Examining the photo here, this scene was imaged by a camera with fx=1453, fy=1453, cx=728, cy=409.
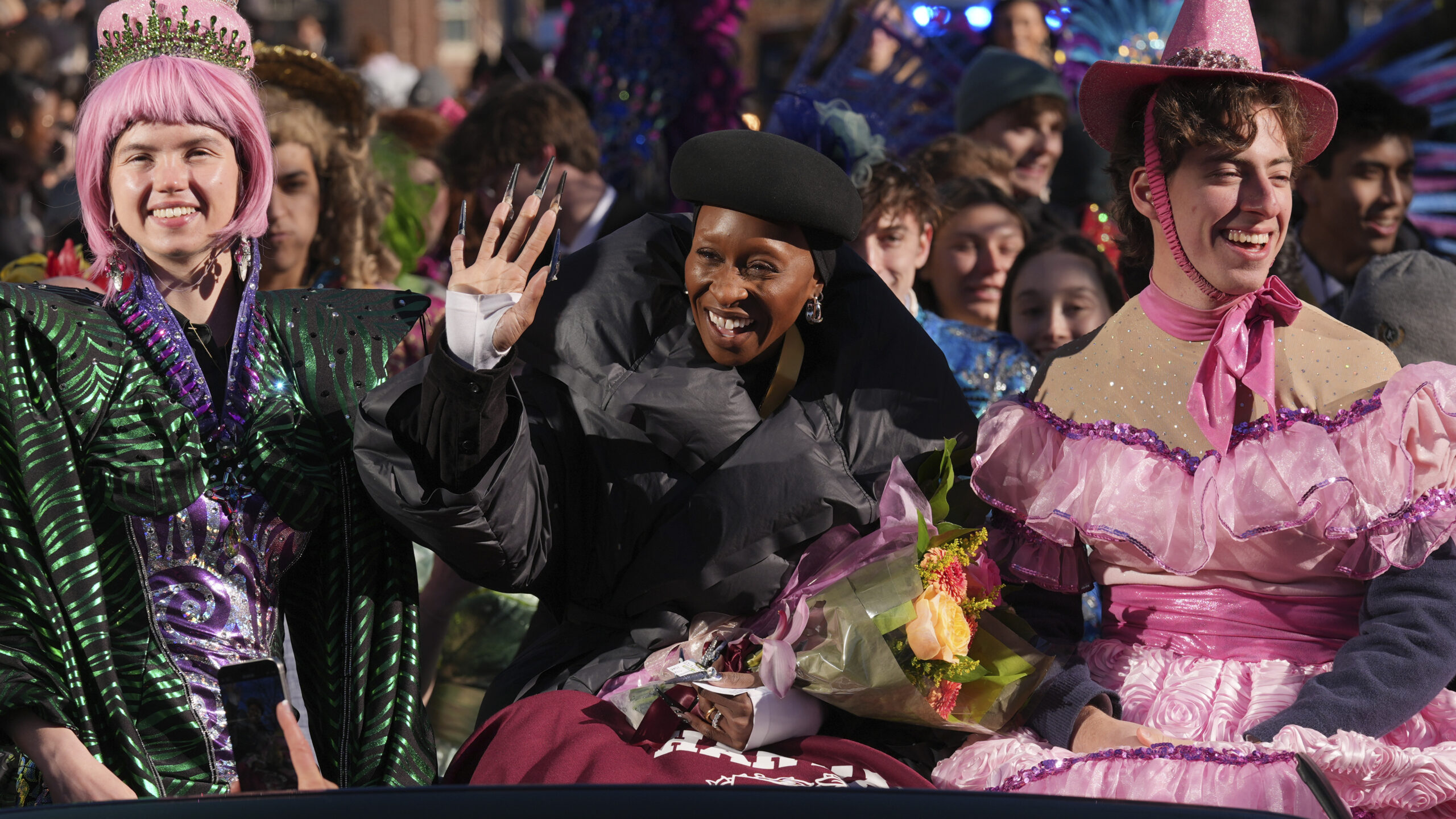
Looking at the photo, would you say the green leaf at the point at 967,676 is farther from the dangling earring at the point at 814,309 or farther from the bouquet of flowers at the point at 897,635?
the dangling earring at the point at 814,309

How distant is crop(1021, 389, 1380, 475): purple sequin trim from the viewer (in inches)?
106

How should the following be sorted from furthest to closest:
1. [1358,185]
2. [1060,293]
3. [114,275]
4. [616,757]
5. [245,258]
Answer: [1358,185]
[1060,293]
[245,258]
[114,275]
[616,757]

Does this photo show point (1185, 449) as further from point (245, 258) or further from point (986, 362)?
point (245, 258)

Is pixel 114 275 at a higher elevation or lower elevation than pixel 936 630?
higher

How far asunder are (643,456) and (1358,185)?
293 centimetres

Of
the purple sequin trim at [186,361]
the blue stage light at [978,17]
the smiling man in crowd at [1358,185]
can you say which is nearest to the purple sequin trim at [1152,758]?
the purple sequin trim at [186,361]

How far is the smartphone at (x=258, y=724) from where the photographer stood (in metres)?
1.77

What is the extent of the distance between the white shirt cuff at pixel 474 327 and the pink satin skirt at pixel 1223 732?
3.71ft

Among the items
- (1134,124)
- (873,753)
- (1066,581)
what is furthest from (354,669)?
(1134,124)

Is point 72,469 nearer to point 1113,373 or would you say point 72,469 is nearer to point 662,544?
point 662,544

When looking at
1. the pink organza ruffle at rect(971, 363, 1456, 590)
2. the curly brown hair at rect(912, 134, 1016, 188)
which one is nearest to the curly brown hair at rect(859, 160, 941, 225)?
the curly brown hair at rect(912, 134, 1016, 188)

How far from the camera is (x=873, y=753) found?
2.62 m

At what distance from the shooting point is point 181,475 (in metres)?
2.70

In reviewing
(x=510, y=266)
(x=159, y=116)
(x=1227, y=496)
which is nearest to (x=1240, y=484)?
(x=1227, y=496)
